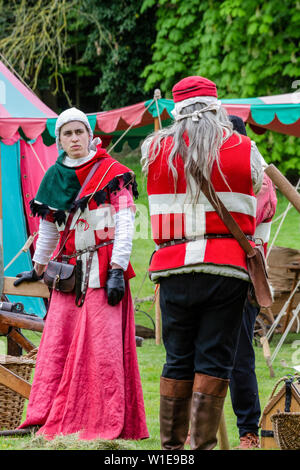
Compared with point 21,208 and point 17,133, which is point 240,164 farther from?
point 21,208

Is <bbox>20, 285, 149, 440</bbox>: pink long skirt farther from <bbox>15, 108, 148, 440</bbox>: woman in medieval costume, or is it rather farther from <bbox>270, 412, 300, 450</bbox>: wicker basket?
<bbox>270, 412, 300, 450</bbox>: wicker basket

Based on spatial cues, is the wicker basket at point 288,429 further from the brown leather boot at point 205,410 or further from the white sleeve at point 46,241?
the white sleeve at point 46,241

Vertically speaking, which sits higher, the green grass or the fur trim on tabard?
the fur trim on tabard

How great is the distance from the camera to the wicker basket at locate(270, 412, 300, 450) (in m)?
3.25

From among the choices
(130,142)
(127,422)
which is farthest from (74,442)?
(130,142)

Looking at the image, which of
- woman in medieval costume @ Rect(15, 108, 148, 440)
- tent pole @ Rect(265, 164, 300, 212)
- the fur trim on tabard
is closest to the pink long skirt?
woman in medieval costume @ Rect(15, 108, 148, 440)

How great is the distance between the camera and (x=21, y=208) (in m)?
8.35

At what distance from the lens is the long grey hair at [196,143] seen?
9.07ft

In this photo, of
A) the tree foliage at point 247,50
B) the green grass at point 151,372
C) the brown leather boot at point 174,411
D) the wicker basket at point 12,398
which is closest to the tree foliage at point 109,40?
the tree foliage at point 247,50

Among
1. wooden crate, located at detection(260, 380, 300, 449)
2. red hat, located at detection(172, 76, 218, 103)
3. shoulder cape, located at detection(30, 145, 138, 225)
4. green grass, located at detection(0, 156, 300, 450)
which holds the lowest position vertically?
green grass, located at detection(0, 156, 300, 450)

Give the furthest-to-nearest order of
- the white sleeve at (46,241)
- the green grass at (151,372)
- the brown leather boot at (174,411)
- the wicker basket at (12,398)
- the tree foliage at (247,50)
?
the tree foliage at (247,50) → the wicker basket at (12,398) → the white sleeve at (46,241) → the green grass at (151,372) → the brown leather boot at (174,411)

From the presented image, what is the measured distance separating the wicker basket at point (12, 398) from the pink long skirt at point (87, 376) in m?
0.39

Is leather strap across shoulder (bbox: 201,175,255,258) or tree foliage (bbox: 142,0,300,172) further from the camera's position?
tree foliage (bbox: 142,0,300,172)
